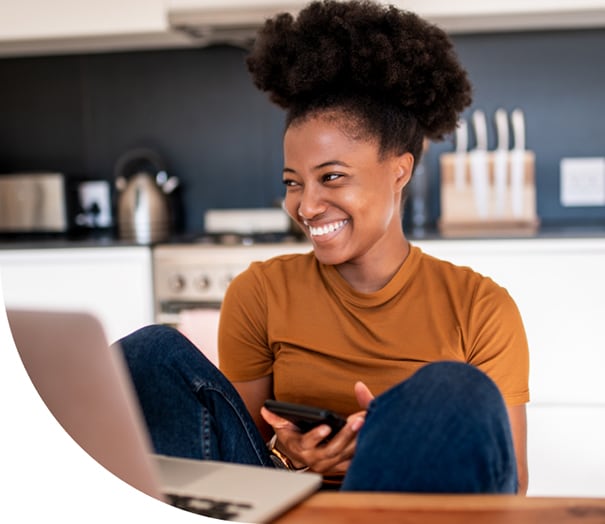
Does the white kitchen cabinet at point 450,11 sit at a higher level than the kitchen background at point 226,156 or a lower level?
higher

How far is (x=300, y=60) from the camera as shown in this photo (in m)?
0.85

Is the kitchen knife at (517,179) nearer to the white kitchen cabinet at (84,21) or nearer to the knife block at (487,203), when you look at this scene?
the knife block at (487,203)

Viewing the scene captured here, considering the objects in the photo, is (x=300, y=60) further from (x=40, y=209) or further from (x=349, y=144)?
(x=40, y=209)

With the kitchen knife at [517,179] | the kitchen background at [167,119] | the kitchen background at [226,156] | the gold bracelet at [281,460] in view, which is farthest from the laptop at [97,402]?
the kitchen background at [167,119]

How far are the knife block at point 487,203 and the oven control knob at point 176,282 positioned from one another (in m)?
0.56

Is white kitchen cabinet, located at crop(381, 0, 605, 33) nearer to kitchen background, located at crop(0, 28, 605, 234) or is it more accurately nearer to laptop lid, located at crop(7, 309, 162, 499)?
kitchen background, located at crop(0, 28, 605, 234)

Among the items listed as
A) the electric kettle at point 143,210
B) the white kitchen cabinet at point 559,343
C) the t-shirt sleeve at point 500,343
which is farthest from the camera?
the electric kettle at point 143,210

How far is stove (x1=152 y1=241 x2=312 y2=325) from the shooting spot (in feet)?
5.52

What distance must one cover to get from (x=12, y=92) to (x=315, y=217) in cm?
157

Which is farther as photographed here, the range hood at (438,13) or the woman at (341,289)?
the range hood at (438,13)

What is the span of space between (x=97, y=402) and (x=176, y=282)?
1306 millimetres

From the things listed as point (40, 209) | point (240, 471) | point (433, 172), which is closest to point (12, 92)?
point (40, 209)

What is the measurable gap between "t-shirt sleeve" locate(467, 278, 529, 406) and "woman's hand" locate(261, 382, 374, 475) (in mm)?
145

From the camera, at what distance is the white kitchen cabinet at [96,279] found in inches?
64.2
